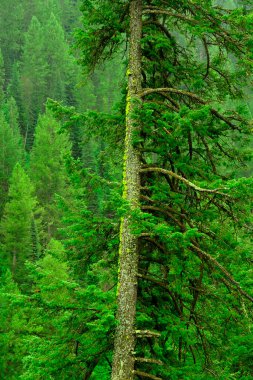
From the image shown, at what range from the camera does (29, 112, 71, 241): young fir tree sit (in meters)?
44.8

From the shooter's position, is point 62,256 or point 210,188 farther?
point 62,256

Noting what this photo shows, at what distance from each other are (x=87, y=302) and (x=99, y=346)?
63cm

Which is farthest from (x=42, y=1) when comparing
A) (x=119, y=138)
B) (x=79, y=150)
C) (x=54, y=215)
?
(x=119, y=138)

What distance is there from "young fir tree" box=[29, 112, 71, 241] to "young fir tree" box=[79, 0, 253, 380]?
37.1 meters

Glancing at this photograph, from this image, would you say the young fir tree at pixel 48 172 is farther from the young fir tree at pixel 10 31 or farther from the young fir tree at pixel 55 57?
the young fir tree at pixel 10 31

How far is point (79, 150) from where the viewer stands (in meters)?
55.9

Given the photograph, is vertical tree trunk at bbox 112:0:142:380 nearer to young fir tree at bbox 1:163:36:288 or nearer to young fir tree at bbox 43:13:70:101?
young fir tree at bbox 1:163:36:288

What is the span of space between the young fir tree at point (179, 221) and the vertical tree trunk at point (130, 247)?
0.01m

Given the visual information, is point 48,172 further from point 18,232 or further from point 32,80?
point 32,80

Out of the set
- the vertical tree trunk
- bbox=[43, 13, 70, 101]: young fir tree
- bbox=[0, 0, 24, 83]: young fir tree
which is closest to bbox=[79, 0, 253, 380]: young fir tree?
the vertical tree trunk

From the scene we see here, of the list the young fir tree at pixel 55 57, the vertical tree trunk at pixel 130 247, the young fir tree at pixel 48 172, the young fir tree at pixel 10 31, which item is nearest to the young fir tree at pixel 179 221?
the vertical tree trunk at pixel 130 247

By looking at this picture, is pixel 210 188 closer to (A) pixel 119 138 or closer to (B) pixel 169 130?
(B) pixel 169 130

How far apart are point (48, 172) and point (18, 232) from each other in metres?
12.1

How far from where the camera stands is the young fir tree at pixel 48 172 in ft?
147
